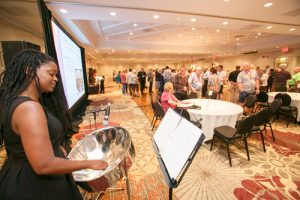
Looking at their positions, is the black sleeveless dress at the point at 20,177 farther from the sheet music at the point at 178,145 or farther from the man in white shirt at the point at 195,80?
the man in white shirt at the point at 195,80

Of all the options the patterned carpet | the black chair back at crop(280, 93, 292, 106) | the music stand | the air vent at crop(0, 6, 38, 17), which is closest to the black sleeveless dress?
the music stand

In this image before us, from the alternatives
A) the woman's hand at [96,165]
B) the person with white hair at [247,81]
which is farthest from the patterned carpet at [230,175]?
the person with white hair at [247,81]

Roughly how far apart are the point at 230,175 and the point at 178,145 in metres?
1.90

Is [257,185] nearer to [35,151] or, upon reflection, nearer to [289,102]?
[35,151]

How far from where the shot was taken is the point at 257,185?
2197 millimetres

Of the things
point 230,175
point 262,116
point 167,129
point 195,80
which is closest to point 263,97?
point 195,80

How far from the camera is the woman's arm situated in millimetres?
743

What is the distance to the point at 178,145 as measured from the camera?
1.06m

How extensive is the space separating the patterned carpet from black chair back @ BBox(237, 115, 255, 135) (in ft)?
1.92

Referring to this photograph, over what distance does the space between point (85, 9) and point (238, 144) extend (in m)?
4.71

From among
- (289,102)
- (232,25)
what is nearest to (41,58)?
(289,102)

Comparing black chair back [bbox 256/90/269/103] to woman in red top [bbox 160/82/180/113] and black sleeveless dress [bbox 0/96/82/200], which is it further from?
black sleeveless dress [bbox 0/96/82/200]

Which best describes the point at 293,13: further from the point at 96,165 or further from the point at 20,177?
the point at 20,177

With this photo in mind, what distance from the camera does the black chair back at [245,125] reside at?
2.48 m
